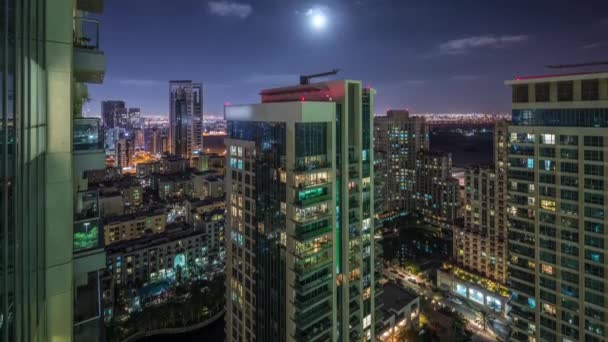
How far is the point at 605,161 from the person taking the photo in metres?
22.3

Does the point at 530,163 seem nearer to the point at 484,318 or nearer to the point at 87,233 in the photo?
the point at 484,318

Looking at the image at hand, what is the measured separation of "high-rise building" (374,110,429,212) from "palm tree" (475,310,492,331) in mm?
36111

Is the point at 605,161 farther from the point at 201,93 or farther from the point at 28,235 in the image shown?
the point at 201,93

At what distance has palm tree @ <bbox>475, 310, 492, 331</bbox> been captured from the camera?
41.6 metres

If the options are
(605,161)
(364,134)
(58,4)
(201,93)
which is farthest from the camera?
(201,93)

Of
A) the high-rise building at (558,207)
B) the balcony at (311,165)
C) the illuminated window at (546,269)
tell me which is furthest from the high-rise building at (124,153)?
the illuminated window at (546,269)

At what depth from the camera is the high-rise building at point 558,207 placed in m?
22.8

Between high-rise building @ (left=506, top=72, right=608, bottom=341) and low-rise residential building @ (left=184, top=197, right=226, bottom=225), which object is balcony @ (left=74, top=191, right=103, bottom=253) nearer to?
high-rise building @ (left=506, top=72, right=608, bottom=341)

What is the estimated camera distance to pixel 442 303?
46688 mm

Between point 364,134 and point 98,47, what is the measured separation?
19439mm

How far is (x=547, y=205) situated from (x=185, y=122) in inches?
5529

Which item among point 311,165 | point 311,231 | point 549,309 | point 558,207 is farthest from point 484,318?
point 311,165

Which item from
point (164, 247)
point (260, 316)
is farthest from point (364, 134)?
point (164, 247)

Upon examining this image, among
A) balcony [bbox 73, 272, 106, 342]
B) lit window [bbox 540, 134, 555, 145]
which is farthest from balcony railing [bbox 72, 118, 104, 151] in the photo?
lit window [bbox 540, 134, 555, 145]
